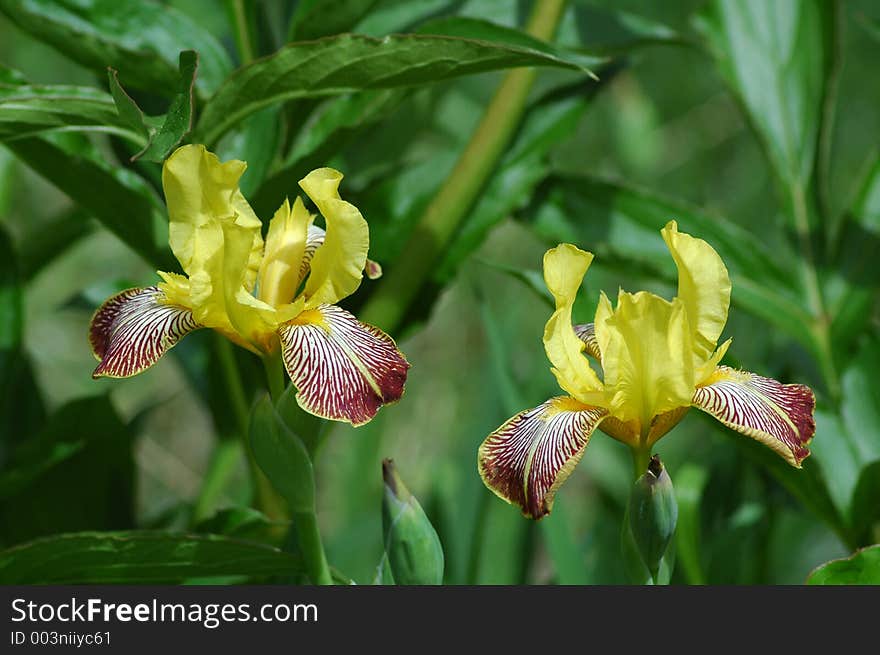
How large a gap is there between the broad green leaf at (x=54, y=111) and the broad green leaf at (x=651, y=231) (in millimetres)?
361

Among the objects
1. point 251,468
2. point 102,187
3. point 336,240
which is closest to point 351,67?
point 336,240

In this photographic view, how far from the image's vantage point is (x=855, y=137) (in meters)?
2.17

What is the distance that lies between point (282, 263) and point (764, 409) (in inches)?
10.5

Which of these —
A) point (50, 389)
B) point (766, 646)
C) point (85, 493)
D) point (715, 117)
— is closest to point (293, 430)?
point (766, 646)

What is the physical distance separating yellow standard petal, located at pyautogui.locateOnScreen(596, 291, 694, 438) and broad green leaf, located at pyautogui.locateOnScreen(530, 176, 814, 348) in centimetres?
29

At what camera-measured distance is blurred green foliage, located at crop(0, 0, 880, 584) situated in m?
0.61

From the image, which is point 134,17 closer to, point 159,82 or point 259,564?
point 159,82

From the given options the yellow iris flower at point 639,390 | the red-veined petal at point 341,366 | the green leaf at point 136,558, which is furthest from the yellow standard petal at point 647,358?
the green leaf at point 136,558

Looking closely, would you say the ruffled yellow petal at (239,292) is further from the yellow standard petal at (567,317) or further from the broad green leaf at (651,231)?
the broad green leaf at (651,231)

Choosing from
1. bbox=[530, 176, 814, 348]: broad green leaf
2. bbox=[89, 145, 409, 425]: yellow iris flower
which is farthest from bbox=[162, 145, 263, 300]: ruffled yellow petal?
bbox=[530, 176, 814, 348]: broad green leaf

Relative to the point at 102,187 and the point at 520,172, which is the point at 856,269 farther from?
the point at 102,187

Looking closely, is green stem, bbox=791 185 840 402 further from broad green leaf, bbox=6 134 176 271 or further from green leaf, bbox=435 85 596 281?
broad green leaf, bbox=6 134 176 271

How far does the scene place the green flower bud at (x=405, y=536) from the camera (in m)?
0.57

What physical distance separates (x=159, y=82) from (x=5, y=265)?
239 mm
